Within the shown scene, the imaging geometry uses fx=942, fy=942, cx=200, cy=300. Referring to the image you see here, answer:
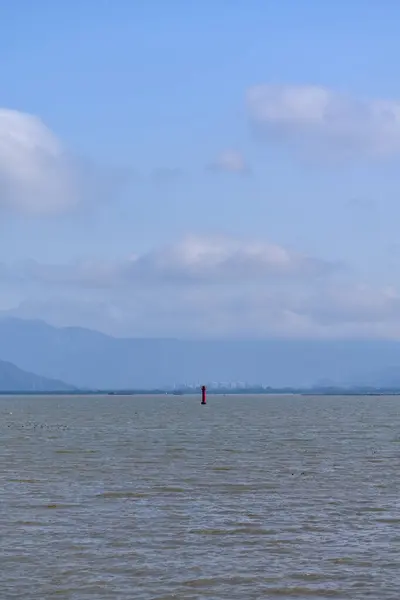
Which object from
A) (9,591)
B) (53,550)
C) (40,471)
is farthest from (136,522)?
(40,471)

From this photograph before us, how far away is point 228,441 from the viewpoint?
92.4 m

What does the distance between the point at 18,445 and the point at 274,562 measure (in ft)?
189

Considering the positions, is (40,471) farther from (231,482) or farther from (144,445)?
(144,445)

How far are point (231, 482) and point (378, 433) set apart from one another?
197 ft

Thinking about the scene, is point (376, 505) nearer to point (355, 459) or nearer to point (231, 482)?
point (231, 482)

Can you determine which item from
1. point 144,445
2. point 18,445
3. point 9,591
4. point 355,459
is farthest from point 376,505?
point 18,445

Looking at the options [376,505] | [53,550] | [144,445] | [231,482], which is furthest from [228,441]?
[53,550]

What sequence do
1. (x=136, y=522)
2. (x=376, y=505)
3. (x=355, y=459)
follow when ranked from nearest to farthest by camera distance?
(x=136, y=522)
(x=376, y=505)
(x=355, y=459)

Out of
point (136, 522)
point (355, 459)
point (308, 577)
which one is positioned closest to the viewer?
point (308, 577)

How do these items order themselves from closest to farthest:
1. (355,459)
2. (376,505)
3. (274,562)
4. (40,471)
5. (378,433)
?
(274,562) < (376,505) < (40,471) < (355,459) < (378,433)

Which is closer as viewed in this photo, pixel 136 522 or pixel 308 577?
pixel 308 577

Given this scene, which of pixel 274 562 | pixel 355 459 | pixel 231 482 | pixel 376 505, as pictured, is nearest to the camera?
pixel 274 562

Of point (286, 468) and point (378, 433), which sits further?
point (378, 433)

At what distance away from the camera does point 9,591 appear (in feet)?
91.3
